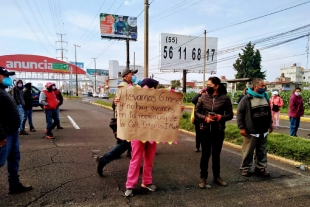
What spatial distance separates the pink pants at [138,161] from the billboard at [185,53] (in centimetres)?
2507

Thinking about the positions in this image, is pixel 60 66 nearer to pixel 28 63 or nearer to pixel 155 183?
pixel 28 63

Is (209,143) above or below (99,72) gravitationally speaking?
below

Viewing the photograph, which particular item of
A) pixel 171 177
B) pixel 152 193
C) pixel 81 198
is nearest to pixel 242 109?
pixel 171 177

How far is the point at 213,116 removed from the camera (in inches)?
143

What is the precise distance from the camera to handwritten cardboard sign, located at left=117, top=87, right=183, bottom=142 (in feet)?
11.4

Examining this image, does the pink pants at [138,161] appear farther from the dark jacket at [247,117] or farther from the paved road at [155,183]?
the dark jacket at [247,117]

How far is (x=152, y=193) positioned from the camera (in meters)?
3.52

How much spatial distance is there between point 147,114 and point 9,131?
188cm

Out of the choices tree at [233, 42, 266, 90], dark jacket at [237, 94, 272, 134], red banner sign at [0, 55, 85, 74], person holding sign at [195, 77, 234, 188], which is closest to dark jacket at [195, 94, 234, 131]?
person holding sign at [195, 77, 234, 188]

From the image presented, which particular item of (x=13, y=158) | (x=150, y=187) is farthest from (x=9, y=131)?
(x=150, y=187)

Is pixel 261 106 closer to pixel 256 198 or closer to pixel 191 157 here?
pixel 256 198

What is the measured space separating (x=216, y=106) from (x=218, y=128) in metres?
0.34

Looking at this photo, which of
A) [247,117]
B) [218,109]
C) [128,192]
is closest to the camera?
[128,192]

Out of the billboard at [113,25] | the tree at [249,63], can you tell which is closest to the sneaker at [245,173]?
the billboard at [113,25]
